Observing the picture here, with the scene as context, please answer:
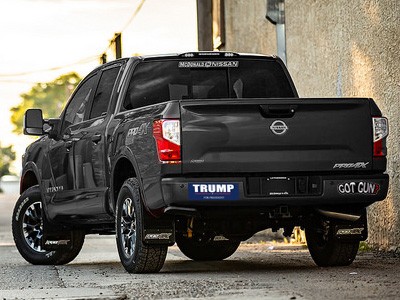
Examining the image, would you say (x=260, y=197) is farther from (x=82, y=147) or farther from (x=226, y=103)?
(x=82, y=147)

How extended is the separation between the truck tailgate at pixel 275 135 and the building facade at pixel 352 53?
324 centimetres

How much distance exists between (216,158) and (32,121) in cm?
341

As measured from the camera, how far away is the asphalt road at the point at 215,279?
32.3 feet

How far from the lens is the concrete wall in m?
14.7

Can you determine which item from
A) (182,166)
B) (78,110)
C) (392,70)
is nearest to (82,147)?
(78,110)

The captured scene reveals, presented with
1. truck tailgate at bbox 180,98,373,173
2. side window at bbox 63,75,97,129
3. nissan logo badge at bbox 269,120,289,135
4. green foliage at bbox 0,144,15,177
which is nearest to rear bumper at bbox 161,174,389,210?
truck tailgate at bbox 180,98,373,173

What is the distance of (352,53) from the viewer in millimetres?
16031

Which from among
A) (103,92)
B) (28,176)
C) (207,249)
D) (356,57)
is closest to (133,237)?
(103,92)

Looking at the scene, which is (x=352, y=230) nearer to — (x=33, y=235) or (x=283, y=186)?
(x=283, y=186)

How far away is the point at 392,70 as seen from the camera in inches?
579

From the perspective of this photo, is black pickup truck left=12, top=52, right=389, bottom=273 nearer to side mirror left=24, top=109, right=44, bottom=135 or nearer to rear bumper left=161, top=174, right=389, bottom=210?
rear bumper left=161, top=174, right=389, bottom=210

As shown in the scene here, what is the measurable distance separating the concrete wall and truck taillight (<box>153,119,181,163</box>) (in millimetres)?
4245

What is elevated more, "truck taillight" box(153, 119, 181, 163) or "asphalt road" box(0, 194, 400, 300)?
"truck taillight" box(153, 119, 181, 163)

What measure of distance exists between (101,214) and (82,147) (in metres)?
0.79
